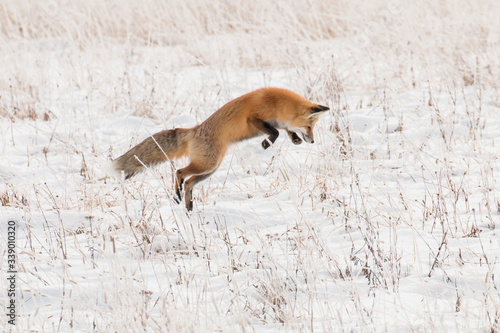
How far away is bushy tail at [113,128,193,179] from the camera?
208 inches

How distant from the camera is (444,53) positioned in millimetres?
9414

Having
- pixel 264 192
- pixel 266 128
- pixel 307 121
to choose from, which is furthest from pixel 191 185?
pixel 307 121

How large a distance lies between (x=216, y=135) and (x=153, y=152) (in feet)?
2.11

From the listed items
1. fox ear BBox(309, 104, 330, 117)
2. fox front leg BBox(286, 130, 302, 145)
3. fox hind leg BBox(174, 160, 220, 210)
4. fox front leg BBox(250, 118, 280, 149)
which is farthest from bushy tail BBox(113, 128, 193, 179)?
fox ear BBox(309, 104, 330, 117)

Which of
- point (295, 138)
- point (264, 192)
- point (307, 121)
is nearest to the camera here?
point (264, 192)

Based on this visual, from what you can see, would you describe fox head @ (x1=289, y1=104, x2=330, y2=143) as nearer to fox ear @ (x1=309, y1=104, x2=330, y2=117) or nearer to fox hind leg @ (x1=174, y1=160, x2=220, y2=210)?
fox ear @ (x1=309, y1=104, x2=330, y2=117)

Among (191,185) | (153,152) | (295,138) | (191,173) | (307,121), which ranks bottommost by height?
(191,185)

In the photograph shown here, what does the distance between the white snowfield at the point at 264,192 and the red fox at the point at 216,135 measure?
247mm

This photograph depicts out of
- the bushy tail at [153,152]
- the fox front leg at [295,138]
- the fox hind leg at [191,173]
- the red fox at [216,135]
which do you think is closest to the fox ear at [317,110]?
the red fox at [216,135]

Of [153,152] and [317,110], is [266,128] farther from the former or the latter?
[153,152]

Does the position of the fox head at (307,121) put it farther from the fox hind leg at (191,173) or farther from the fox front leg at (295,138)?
the fox hind leg at (191,173)

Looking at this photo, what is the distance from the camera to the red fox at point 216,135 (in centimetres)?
533

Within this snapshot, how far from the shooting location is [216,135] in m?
5.32

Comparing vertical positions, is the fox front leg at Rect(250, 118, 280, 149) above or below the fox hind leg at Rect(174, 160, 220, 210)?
above
